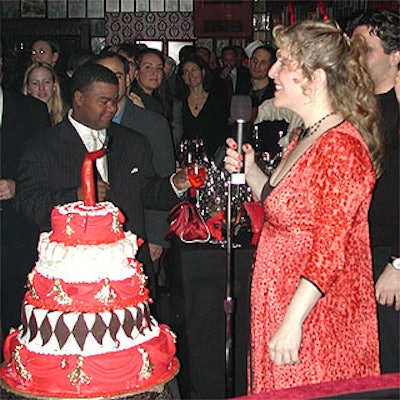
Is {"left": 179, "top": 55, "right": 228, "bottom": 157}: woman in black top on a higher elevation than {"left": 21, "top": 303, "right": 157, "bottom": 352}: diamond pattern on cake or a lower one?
higher

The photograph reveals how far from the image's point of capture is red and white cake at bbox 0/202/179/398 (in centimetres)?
223

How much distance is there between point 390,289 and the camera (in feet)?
8.21

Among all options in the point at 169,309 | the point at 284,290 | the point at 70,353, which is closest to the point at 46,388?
the point at 70,353

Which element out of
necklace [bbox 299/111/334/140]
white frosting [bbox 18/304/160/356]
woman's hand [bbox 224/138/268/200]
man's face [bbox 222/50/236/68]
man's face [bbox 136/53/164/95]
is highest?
man's face [bbox 222/50/236/68]

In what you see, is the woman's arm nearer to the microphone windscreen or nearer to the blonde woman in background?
the microphone windscreen

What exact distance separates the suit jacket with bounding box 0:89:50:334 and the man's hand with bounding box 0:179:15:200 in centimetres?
9

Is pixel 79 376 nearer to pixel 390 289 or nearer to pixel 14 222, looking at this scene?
pixel 390 289

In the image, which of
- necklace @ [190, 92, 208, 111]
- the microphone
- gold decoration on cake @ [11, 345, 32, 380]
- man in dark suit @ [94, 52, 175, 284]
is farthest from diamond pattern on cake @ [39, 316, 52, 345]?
necklace @ [190, 92, 208, 111]

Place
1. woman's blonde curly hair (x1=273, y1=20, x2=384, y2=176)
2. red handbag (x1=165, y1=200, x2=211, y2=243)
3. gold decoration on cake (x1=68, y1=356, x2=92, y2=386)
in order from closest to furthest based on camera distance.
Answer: woman's blonde curly hair (x1=273, y1=20, x2=384, y2=176) < gold decoration on cake (x1=68, y1=356, x2=92, y2=386) < red handbag (x1=165, y1=200, x2=211, y2=243)

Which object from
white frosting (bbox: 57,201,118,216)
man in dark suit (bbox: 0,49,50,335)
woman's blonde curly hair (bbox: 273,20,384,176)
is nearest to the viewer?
woman's blonde curly hair (bbox: 273,20,384,176)

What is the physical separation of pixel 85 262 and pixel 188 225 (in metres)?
1.25

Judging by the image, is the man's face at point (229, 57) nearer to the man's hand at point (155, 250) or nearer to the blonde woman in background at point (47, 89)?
the blonde woman in background at point (47, 89)

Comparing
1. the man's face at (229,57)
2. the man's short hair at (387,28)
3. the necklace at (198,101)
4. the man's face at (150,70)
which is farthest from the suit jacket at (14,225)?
the man's face at (229,57)

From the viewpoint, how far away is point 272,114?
16.3ft
